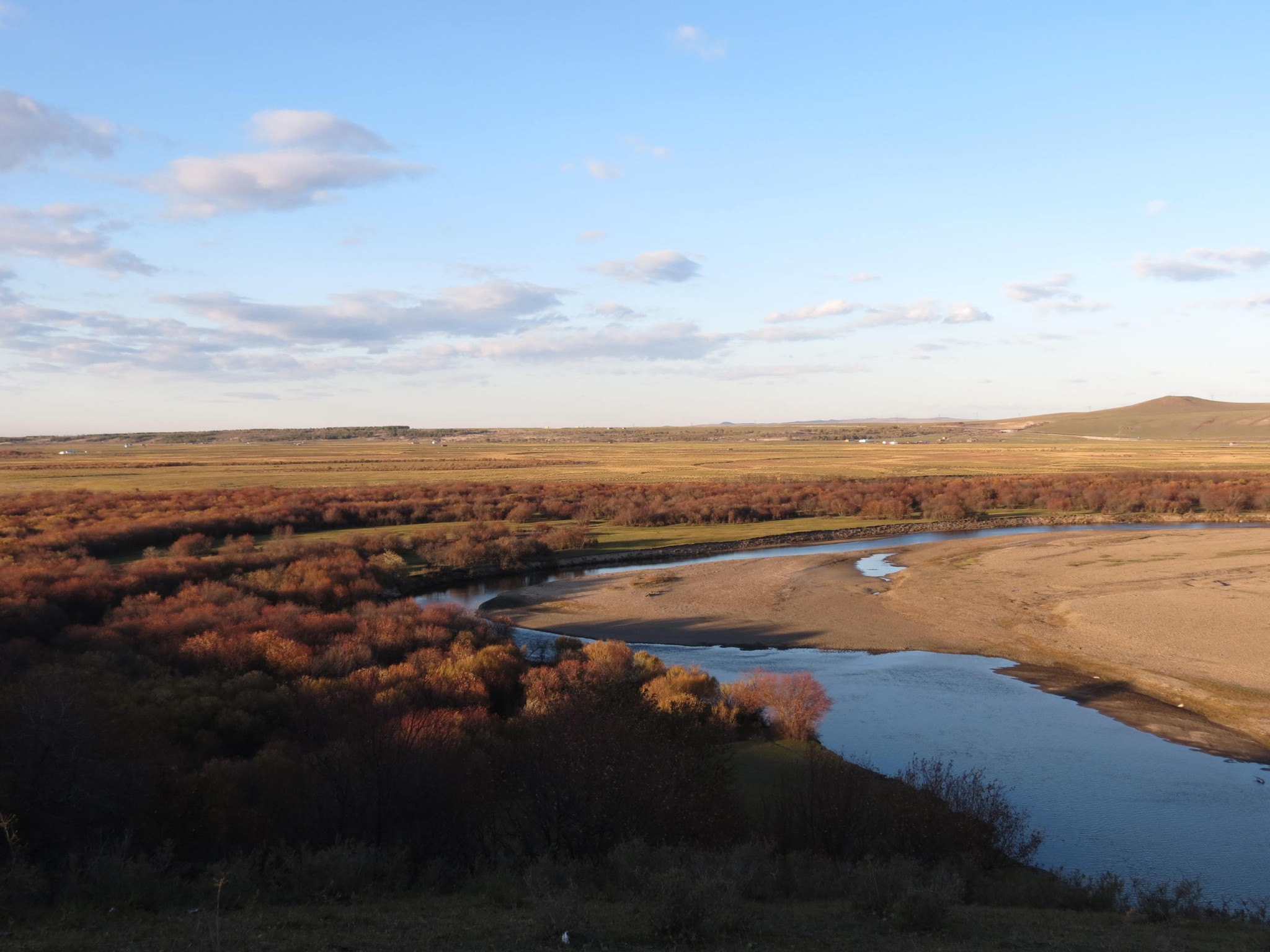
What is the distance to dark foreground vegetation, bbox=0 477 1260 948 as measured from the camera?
9.16 m

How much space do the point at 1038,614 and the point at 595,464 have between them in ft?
304

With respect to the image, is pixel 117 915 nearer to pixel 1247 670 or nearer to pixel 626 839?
pixel 626 839

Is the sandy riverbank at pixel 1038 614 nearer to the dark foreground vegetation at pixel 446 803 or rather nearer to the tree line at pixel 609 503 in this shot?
the dark foreground vegetation at pixel 446 803

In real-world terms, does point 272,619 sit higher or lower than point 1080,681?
higher

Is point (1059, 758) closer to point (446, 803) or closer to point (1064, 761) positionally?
point (1064, 761)

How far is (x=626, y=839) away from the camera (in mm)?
11906

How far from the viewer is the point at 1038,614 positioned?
1262 inches

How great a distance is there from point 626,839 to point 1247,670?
20.6 meters

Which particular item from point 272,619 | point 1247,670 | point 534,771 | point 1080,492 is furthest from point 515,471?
point 534,771

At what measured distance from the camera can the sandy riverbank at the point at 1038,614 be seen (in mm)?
22875

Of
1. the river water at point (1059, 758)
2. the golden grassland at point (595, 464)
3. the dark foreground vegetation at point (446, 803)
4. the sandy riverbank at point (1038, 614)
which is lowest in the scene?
the river water at point (1059, 758)

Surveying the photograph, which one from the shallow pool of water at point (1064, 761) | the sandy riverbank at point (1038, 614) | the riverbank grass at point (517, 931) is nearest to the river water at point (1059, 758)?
the shallow pool of water at point (1064, 761)

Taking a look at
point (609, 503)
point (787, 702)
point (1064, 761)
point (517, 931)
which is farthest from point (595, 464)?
point (517, 931)

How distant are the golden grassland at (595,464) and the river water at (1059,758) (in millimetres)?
60121
